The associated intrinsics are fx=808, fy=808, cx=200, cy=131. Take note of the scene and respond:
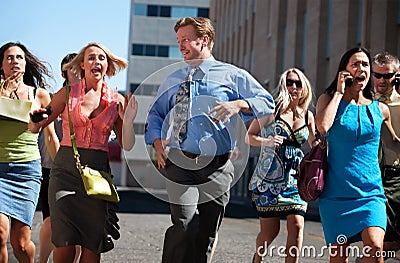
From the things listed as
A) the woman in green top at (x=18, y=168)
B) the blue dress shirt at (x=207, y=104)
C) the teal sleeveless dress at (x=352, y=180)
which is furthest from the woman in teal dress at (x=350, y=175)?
the woman in green top at (x=18, y=168)

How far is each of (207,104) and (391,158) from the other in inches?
86.6

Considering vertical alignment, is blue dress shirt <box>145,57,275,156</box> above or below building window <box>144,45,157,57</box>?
below

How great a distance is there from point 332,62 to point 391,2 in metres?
5.58

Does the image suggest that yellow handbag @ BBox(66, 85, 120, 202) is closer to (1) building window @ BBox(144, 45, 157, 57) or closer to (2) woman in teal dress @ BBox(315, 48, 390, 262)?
(2) woman in teal dress @ BBox(315, 48, 390, 262)

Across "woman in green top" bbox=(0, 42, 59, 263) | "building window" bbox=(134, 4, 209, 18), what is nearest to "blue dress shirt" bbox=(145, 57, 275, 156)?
"woman in green top" bbox=(0, 42, 59, 263)

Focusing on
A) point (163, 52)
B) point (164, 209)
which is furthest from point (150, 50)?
point (164, 209)

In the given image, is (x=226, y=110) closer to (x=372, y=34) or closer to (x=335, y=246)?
(x=335, y=246)

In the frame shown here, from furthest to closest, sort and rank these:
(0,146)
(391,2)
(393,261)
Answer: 1. (391,2)
2. (393,261)
3. (0,146)

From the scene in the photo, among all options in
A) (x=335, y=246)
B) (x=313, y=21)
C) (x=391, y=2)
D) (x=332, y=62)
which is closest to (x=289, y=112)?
(x=335, y=246)

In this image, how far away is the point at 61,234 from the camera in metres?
6.02

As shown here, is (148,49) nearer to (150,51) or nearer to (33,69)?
(150,51)

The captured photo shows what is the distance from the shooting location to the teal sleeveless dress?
607cm

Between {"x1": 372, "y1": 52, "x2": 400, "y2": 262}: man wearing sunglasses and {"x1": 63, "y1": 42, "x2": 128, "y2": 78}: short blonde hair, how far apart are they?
230 centimetres

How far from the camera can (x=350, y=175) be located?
6.11 m
